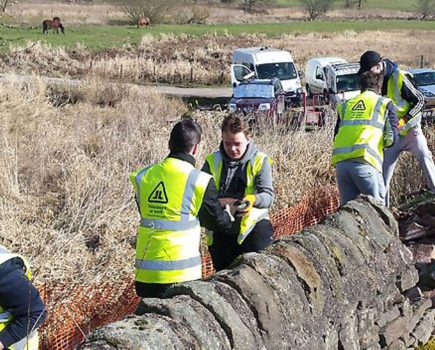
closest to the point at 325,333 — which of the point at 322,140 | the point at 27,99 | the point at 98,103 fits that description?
the point at 322,140

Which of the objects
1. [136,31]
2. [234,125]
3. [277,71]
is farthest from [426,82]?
[136,31]

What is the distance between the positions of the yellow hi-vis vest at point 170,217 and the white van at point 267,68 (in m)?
22.3

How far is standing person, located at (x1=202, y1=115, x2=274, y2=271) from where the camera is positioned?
210 inches

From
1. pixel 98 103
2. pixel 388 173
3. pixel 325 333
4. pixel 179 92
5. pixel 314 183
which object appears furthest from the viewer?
pixel 179 92

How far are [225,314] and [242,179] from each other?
2.00 meters

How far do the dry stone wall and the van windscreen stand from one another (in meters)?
21.8

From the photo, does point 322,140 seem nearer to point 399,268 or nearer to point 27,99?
point 399,268

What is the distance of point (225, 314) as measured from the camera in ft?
11.6

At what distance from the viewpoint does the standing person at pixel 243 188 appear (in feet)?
17.5

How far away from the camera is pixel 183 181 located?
4.54m

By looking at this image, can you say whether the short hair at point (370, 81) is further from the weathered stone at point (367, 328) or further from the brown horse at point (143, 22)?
the brown horse at point (143, 22)

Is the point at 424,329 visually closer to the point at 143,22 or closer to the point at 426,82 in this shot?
the point at 426,82

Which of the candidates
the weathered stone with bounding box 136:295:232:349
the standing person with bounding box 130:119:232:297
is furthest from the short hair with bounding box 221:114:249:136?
the weathered stone with bounding box 136:295:232:349

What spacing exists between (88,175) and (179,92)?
23815 millimetres
